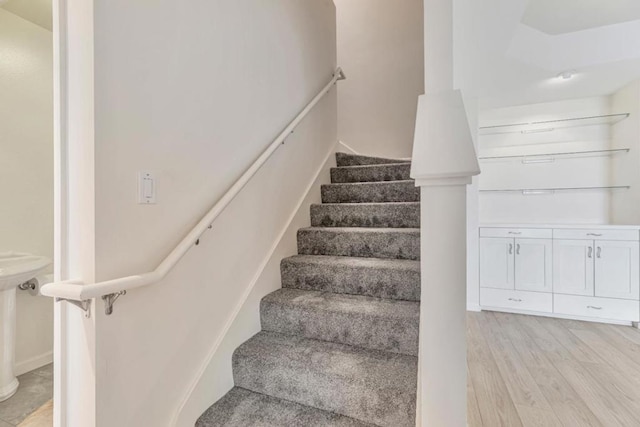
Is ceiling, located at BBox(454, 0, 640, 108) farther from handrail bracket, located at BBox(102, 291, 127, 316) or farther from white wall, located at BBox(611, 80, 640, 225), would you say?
handrail bracket, located at BBox(102, 291, 127, 316)

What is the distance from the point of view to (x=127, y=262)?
0.99 m

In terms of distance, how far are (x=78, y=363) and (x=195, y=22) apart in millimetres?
1334

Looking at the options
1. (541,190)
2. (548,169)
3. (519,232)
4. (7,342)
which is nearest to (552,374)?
(519,232)

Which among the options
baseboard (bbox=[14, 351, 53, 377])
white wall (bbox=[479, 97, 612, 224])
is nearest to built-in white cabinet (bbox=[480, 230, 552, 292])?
white wall (bbox=[479, 97, 612, 224])

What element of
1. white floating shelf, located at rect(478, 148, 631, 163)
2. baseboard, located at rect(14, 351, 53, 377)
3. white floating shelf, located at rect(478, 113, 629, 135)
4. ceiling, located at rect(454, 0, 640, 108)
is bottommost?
baseboard, located at rect(14, 351, 53, 377)

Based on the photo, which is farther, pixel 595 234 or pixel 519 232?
pixel 519 232

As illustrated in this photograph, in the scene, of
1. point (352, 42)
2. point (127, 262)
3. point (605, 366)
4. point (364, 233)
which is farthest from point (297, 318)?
point (352, 42)

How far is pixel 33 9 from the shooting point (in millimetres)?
2010

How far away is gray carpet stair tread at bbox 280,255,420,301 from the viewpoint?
1.63 meters

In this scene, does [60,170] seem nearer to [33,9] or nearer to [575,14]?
[33,9]

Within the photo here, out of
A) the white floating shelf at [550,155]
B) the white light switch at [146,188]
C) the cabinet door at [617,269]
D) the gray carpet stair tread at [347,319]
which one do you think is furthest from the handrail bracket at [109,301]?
the white floating shelf at [550,155]

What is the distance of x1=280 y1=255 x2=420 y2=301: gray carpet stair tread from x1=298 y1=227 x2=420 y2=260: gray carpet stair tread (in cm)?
7

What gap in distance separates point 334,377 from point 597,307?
3.29 metres

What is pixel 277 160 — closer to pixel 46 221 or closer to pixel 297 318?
pixel 297 318
